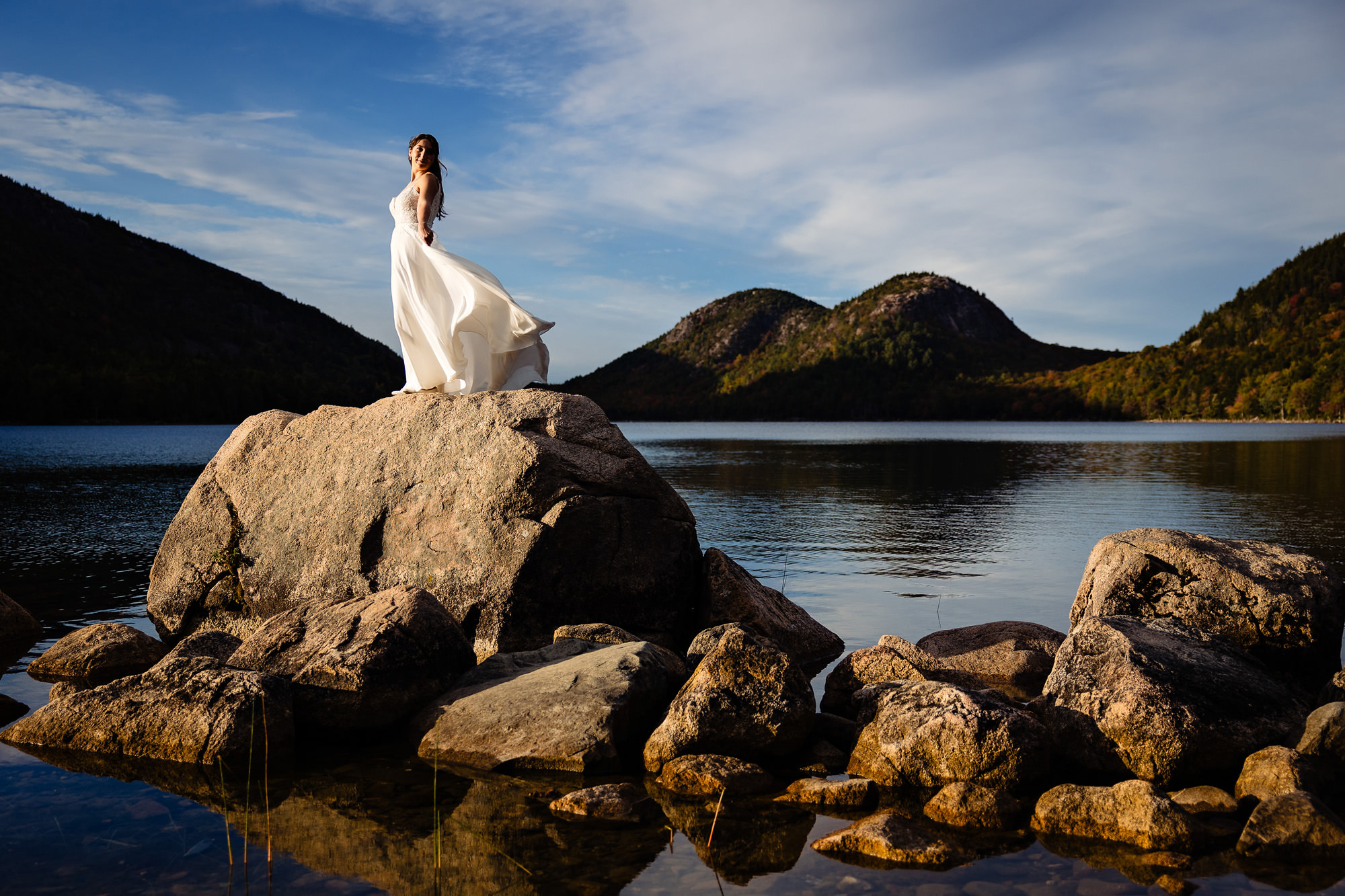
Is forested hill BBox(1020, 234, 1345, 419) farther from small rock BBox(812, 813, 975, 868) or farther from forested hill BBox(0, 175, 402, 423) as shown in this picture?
small rock BBox(812, 813, 975, 868)

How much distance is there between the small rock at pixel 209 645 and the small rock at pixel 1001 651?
28.4 feet

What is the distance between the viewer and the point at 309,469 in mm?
12078

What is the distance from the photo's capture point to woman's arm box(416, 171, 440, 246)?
1277 cm

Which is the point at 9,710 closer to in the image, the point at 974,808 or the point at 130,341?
the point at 974,808


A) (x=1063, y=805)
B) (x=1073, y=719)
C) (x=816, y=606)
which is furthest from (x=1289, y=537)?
(x=1063, y=805)

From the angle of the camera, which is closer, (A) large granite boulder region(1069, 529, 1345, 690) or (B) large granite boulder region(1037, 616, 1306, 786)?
(B) large granite boulder region(1037, 616, 1306, 786)

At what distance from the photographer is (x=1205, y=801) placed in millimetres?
6922

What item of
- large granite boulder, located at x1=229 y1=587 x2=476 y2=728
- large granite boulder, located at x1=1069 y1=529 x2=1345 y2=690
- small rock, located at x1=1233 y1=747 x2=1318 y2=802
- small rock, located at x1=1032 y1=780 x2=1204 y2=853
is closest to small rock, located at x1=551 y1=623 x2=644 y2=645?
large granite boulder, located at x1=229 y1=587 x2=476 y2=728

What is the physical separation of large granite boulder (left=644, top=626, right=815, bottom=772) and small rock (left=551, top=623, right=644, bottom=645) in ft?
6.37

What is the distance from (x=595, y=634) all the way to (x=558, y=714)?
6.86 feet

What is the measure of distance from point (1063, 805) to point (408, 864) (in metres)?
4.94

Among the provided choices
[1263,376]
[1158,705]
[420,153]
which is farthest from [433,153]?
[1263,376]

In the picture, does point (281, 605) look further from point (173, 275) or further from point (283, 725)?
point (173, 275)

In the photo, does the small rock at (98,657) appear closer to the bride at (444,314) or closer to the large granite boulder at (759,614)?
the bride at (444,314)
